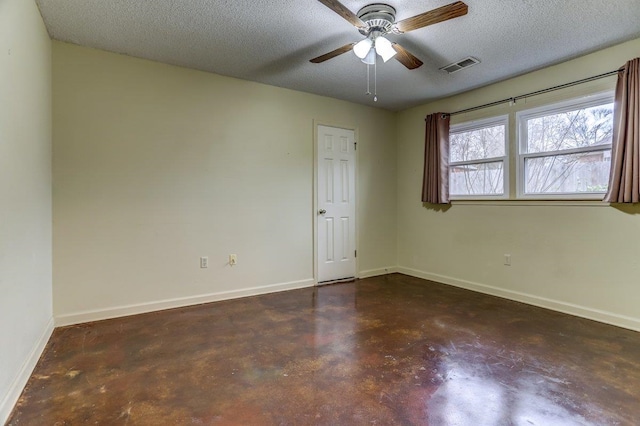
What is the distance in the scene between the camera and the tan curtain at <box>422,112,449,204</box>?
175 inches

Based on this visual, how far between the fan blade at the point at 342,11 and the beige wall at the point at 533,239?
7.99 feet

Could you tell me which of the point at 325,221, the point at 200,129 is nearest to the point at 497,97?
the point at 325,221

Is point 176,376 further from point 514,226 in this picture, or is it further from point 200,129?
point 514,226

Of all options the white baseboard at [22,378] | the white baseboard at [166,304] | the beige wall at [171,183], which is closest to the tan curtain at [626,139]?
the beige wall at [171,183]

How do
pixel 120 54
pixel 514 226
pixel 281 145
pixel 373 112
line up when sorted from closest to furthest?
pixel 120 54
pixel 514 226
pixel 281 145
pixel 373 112

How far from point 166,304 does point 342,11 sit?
A: 312cm

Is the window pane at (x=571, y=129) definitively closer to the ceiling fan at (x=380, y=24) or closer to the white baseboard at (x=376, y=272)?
the ceiling fan at (x=380, y=24)

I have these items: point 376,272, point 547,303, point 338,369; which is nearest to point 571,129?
point 547,303

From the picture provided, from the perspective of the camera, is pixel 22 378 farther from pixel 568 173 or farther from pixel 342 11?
pixel 568 173

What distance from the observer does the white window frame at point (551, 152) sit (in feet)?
10.2

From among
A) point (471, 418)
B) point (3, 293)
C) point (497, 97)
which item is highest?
point (497, 97)

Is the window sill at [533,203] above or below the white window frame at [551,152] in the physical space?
below

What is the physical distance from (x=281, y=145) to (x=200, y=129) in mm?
988

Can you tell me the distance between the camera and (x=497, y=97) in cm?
390
